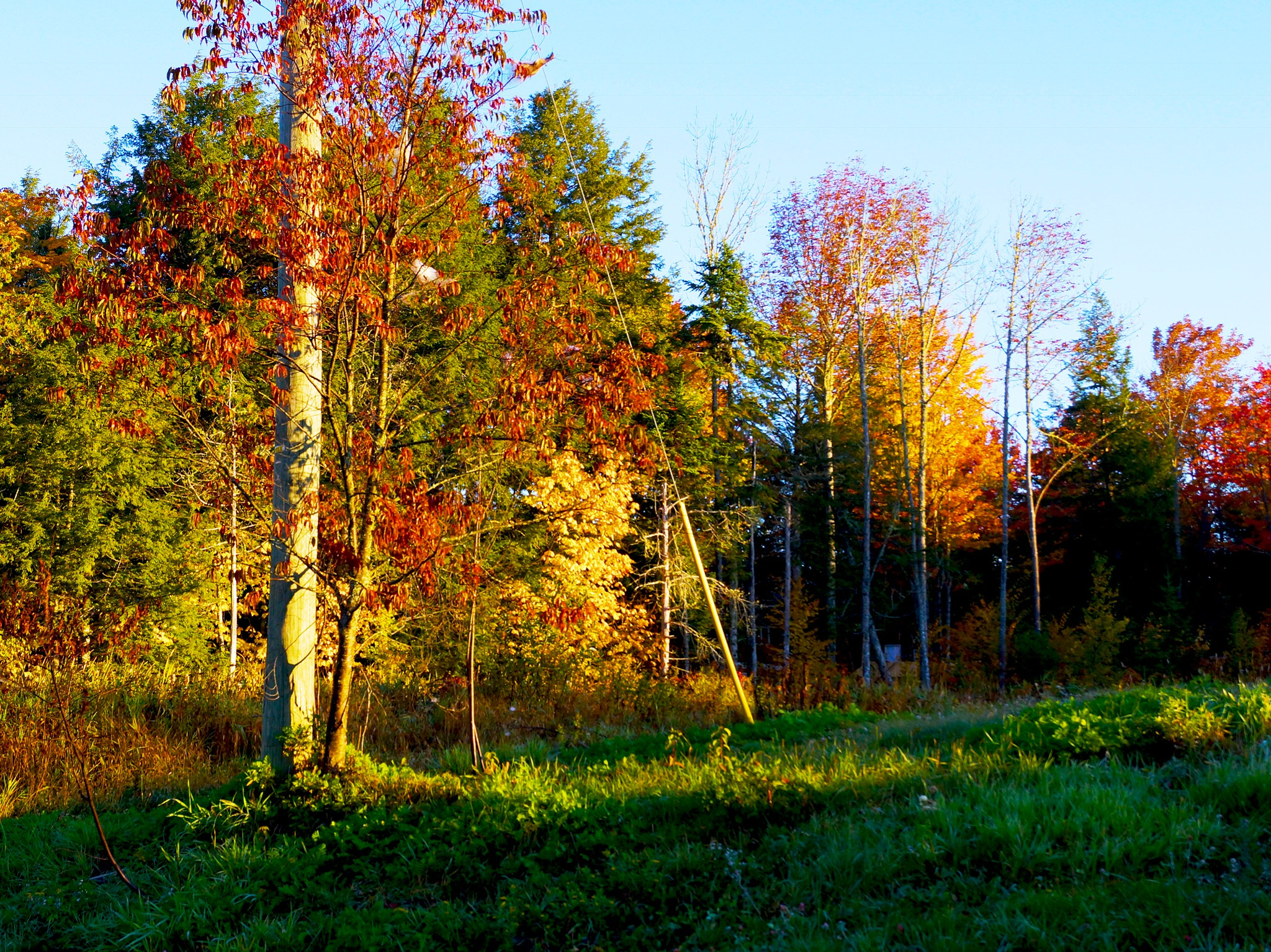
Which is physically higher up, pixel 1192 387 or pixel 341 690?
pixel 1192 387

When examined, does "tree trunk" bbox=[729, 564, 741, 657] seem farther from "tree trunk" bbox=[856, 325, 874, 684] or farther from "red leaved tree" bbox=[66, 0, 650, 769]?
"red leaved tree" bbox=[66, 0, 650, 769]

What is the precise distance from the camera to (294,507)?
6.03 meters

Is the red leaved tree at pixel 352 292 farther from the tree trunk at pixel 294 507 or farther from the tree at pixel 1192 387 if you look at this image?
the tree at pixel 1192 387

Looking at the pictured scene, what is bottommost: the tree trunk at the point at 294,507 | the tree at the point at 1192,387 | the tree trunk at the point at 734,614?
the tree trunk at the point at 734,614

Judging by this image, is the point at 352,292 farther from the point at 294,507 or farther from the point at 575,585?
the point at 575,585

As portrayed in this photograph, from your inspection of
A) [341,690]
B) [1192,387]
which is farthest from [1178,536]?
[341,690]

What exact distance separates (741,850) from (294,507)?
378 cm

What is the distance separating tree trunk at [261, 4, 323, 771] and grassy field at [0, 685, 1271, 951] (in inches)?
23.5

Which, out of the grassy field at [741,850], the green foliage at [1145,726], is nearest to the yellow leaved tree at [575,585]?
the grassy field at [741,850]

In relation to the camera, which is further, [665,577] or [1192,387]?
[1192,387]

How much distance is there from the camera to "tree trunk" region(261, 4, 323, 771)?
5.97 m

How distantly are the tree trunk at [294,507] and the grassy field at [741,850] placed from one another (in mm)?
598

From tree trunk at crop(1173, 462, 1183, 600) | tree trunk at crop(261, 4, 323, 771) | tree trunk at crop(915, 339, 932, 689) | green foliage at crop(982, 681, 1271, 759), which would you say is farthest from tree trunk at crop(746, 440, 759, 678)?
tree trunk at crop(1173, 462, 1183, 600)

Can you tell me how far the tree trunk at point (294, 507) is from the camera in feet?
19.6
